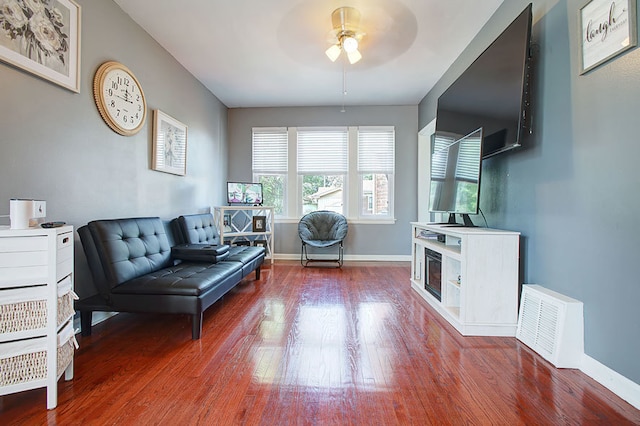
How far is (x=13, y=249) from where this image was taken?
1328 mm

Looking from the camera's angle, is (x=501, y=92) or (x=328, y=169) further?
(x=328, y=169)

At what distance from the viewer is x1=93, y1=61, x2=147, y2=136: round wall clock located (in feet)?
7.86

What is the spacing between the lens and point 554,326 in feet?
5.96

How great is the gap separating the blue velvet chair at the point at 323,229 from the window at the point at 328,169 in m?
0.29

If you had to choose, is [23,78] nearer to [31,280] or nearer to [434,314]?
[31,280]

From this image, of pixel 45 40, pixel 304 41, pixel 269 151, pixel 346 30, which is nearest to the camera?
pixel 45 40

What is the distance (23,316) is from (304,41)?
3.14 meters

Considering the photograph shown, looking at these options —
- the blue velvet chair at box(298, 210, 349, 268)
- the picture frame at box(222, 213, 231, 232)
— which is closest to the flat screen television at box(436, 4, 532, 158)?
the blue velvet chair at box(298, 210, 349, 268)

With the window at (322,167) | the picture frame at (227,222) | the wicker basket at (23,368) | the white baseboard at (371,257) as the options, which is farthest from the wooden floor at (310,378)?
the window at (322,167)

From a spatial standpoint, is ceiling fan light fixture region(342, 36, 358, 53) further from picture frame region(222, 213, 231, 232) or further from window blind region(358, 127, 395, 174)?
picture frame region(222, 213, 231, 232)

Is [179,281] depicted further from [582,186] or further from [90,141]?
[582,186]

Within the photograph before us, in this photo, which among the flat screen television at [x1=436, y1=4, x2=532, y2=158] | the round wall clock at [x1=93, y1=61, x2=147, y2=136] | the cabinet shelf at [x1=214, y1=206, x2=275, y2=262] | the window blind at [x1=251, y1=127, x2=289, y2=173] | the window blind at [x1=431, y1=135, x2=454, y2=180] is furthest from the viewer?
the window blind at [x1=251, y1=127, x2=289, y2=173]

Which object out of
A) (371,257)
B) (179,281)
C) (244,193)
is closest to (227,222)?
(244,193)

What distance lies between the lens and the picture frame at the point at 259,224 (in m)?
4.79
